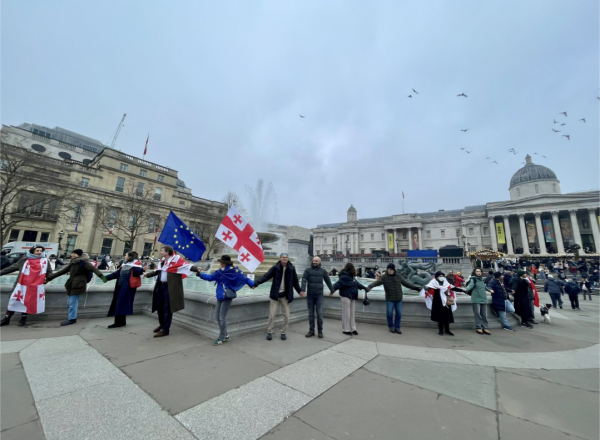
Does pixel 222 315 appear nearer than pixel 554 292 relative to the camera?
Yes

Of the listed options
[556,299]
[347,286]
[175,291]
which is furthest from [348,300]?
[556,299]

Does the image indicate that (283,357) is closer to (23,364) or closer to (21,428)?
(21,428)

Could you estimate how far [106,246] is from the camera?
38438mm

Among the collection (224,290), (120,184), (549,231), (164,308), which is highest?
(120,184)

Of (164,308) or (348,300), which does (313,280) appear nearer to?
(348,300)

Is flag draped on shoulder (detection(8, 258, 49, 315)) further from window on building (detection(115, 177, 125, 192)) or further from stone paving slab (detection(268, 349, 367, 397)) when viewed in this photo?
window on building (detection(115, 177, 125, 192))

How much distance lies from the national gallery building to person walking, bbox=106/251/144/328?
6180 cm

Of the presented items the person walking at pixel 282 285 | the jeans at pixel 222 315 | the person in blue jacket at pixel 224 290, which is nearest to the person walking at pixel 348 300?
the person walking at pixel 282 285

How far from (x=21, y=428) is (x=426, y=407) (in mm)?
4066

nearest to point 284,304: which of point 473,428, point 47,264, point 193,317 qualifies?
point 193,317

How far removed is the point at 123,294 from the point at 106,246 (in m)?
41.8

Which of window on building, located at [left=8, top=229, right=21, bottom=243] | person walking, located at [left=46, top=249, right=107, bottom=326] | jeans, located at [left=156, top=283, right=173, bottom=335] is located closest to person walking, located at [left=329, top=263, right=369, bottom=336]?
jeans, located at [left=156, top=283, right=173, bottom=335]

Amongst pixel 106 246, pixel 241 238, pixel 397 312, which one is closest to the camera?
pixel 241 238

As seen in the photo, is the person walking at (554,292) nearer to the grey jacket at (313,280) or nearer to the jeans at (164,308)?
the grey jacket at (313,280)
